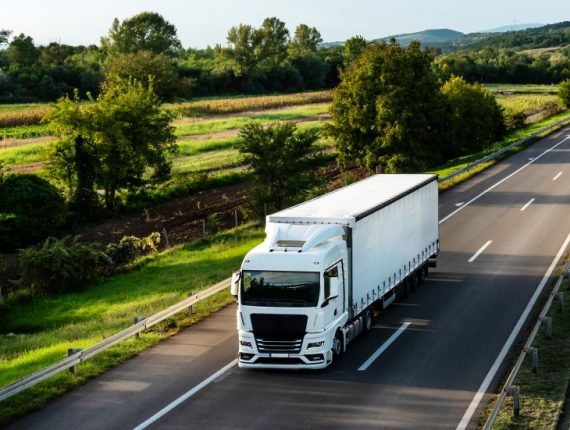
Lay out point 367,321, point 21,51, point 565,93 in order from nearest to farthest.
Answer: point 367,321 < point 565,93 < point 21,51

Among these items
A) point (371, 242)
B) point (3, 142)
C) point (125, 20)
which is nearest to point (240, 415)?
point (371, 242)

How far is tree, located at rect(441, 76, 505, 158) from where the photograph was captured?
219 ft

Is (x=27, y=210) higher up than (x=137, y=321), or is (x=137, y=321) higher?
(x=137, y=321)

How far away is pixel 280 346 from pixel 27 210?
96.2 ft

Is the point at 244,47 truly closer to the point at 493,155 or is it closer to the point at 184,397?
the point at 493,155

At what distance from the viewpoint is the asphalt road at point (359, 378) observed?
16.0 meters

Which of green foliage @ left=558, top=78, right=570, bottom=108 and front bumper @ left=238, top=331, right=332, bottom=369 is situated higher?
green foliage @ left=558, top=78, right=570, bottom=108

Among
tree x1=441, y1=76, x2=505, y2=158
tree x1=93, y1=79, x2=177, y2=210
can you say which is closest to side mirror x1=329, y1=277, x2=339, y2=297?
tree x1=93, y1=79, x2=177, y2=210

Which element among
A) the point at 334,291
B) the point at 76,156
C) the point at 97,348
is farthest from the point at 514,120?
the point at 97,348

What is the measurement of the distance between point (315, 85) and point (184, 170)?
10474cm

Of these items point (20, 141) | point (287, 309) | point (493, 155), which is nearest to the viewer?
point (287, 309)

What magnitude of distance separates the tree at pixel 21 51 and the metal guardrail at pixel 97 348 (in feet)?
443

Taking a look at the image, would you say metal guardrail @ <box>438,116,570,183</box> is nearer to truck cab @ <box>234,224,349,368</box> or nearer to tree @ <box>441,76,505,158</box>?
tree @ <box>441,76,505,158</box>

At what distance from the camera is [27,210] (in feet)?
146
